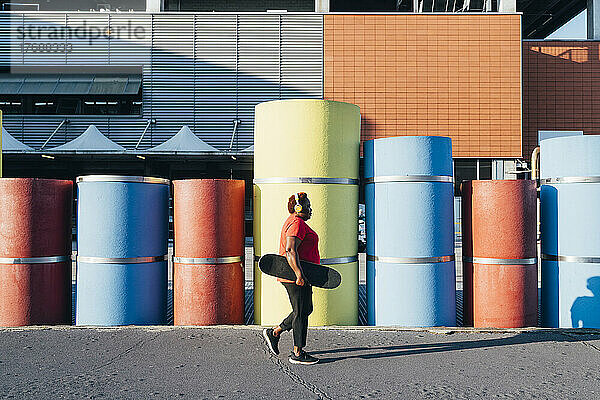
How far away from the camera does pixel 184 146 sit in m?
21.5

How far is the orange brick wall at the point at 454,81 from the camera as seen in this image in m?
22.3

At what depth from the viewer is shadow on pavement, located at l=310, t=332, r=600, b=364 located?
18.0 feet

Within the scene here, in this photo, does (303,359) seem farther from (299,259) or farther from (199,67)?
(199,67)

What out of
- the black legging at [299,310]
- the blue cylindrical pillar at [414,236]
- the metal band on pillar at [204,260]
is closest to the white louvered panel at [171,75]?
the metal band on pillar at [204,260]

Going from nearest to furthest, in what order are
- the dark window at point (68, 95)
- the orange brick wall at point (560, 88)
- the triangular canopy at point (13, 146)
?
the triangular canopy at point (13, 146) → the dark window at point (68, 95) → the orange brick wall at point (560, 88)

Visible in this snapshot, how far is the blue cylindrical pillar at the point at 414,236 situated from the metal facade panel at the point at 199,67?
16691 millimetres

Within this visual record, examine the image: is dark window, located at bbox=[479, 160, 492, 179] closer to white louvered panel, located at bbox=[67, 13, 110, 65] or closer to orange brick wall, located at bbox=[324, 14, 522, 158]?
orange brick wall, located at bbox=[324, 14, 522, 158]

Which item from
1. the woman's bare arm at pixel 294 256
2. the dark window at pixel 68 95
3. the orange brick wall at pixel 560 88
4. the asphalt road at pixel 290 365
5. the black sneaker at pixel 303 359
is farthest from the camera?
the orange brick wall at pixel 560 88

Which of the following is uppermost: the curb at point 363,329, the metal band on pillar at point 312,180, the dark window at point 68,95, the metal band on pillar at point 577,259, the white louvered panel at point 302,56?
the white louvered panel at point 302,56

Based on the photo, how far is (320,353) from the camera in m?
5.57

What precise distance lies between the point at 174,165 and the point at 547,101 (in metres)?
16.6

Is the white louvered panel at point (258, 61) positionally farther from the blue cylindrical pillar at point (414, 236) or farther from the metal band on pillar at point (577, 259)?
the metal band on pillar at point (577, 259)

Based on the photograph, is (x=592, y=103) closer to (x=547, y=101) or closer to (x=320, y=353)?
(x=547, y=101)

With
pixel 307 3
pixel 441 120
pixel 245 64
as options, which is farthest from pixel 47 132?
pixel 441 120
